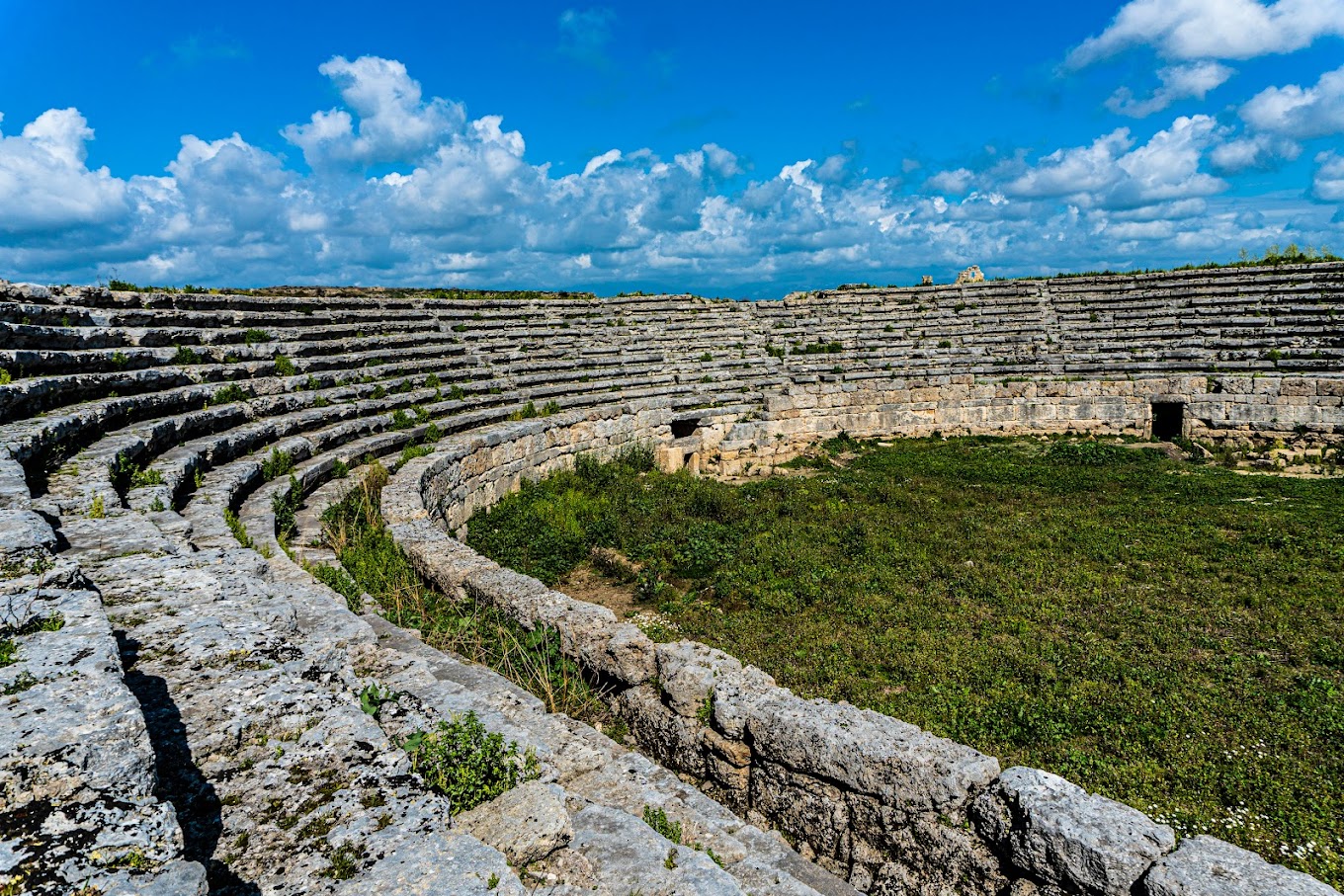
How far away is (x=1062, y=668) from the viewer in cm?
689

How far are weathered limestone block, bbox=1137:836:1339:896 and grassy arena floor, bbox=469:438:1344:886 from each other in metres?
1.36

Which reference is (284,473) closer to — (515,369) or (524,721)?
(524,721)

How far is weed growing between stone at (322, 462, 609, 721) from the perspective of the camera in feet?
19.6

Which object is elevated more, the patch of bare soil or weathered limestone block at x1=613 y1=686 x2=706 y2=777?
weathered limestone block at x1=613 y1=686 x2=706 y2=777

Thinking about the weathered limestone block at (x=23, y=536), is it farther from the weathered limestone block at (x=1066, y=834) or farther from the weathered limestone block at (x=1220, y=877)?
the weathered limestone block at (x=1220, y=877)

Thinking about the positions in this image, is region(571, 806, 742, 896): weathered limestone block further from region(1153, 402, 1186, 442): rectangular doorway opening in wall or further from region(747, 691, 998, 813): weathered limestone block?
region(1153, 402, 1186, 442): rectangular doorway opening in wall

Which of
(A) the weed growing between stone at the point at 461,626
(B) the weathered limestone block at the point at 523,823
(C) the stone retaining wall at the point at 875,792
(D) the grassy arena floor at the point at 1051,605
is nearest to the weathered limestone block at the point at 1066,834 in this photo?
(C) the stone retaining wall at the point at 875,792

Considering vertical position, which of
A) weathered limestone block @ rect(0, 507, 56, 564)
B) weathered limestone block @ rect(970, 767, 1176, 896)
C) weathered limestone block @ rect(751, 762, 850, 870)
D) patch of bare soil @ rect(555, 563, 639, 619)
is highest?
weathered limestone block @ rect(0, 507, 56, 564)

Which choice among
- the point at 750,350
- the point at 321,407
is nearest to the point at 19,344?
the point at 321,407

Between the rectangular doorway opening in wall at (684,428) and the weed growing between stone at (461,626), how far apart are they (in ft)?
35.8

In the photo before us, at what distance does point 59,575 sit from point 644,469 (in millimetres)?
13561

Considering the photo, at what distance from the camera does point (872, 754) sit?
4477 mm

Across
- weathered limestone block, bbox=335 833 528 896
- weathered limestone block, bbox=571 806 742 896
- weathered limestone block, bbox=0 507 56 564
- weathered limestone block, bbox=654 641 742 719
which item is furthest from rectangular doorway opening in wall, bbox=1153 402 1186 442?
weathered limestone block, bbox=0 507 56 564

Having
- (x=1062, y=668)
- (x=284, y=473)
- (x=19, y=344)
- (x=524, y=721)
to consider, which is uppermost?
(x=19, y=344)
